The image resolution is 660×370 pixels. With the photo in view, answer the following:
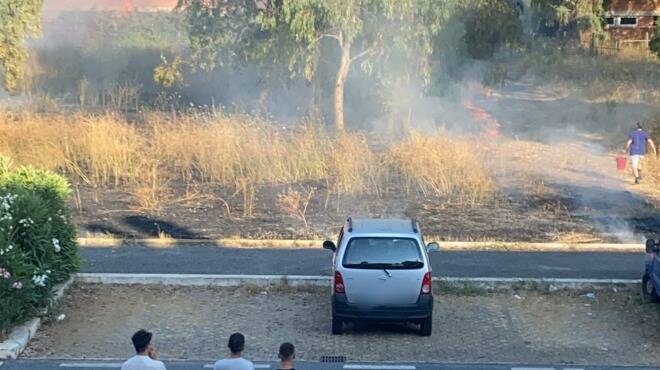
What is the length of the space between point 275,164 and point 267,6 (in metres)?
8.69

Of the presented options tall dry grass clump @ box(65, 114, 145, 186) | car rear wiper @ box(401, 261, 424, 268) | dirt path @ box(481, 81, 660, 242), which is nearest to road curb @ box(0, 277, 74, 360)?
car rear wiper @ box(401, 261, 424, 268)

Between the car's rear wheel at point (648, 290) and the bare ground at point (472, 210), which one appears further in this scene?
the bare ground at point (472, 210)

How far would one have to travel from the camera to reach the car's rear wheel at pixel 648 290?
12.9 metres

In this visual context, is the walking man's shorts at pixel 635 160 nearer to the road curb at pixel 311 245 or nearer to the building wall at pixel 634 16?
the road curb at pixel 311 245

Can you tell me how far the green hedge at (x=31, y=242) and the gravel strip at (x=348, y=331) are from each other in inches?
17.2

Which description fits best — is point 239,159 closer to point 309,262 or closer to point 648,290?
point 309,262

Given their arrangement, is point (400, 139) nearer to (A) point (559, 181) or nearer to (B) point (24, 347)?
(A) point (559, 181)

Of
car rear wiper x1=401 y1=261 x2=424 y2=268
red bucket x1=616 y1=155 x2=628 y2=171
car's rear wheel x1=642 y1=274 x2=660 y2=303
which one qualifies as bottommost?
red bucket x1=616 y1=155 x2=628 y2=171

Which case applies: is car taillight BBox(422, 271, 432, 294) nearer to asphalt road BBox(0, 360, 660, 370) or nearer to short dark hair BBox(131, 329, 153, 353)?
asphalt road BBox(0, 360, 660, 370)

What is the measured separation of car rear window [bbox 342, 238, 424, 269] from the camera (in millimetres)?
10953

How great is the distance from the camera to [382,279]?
35.6ft

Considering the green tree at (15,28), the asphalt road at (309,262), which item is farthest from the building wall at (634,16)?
the asphalt road at (309,262)

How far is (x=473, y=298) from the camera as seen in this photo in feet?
43.6

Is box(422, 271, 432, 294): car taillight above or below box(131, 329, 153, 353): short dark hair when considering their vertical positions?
below
